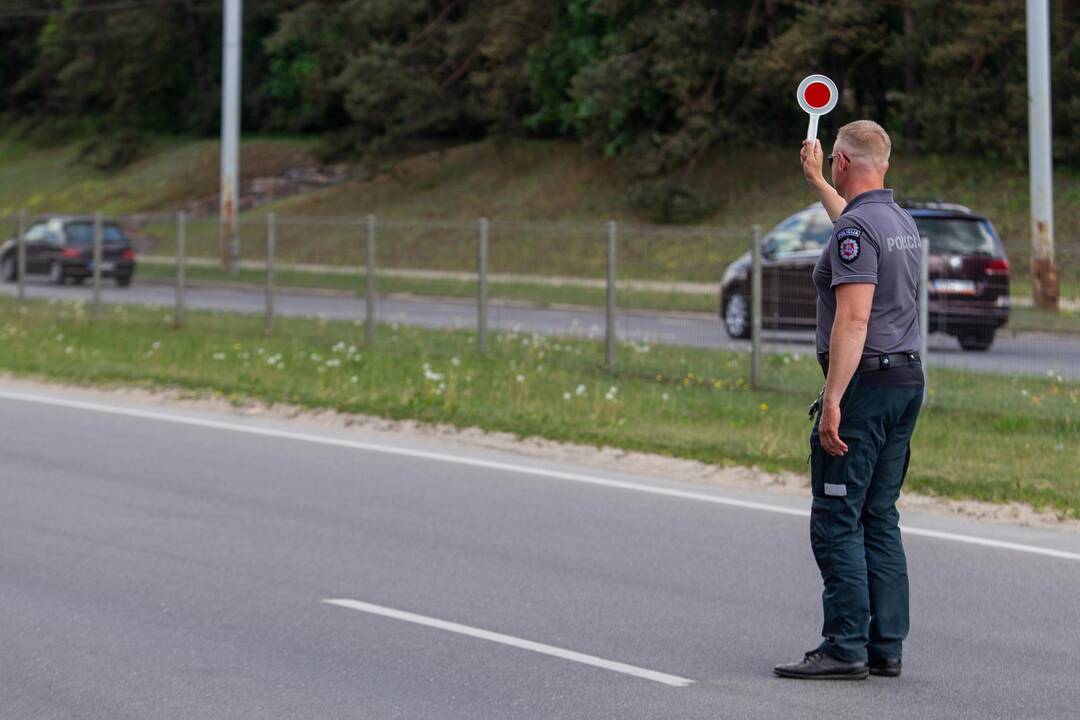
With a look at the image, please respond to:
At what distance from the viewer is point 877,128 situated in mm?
5859

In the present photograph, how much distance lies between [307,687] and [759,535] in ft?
11.9

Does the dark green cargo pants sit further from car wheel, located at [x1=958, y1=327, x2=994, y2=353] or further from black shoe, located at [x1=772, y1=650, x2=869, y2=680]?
car wheel, located at [x1=958, y1=327, x2=994, y2=353]

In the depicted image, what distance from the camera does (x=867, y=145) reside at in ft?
19.3

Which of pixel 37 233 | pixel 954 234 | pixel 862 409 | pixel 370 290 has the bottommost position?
pixel 862 409

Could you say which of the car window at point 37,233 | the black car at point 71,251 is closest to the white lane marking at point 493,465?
the black car at point 71,251

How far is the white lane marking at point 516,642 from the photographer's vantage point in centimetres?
616

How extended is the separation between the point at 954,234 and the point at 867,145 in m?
12.7

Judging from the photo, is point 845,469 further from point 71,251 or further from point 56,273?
point 71,251

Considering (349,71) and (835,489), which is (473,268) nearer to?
(835,489)

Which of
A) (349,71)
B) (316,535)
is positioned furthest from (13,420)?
(349,71)

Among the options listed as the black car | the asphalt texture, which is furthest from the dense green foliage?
the asphalt texture

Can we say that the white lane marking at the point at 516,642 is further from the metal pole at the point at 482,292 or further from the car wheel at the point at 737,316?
the metal pole at the point at 482,292

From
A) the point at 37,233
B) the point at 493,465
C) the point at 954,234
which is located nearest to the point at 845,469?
the point at 493,465

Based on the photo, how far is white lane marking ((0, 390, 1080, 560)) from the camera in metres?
8.80
